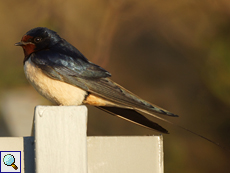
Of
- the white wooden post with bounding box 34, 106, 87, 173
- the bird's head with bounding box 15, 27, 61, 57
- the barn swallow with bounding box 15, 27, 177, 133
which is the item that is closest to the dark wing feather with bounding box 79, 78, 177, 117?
the barn swallow with bounding box 15, 27, 177, 133

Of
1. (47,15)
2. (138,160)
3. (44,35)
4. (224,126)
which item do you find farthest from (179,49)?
(138,160)

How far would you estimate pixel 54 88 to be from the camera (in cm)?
214

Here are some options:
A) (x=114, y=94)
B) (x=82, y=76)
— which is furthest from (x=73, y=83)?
(x=114, y=94)

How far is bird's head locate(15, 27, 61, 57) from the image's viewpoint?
7.40 feet

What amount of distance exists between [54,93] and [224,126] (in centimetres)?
200

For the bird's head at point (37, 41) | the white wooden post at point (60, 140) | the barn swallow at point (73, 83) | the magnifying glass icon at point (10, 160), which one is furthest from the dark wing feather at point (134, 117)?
the magnifying glass icon at point (10, 160)

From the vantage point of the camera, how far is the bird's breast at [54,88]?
2.14m

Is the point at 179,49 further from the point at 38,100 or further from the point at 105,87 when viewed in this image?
the point at 105,87

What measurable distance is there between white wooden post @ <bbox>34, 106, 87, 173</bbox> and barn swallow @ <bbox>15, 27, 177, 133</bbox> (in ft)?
1.71

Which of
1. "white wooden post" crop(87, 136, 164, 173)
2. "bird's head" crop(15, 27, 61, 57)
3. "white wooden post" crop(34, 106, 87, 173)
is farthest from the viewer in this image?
"bird's head" crop(15, 27, 61, 57)

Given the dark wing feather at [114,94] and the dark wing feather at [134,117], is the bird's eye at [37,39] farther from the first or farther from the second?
the dark wing feather at [134,117]

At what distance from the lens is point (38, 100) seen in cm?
437

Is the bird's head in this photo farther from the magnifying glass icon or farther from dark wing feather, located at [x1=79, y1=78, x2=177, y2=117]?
the magnifying glass icon

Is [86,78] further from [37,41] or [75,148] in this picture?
[75,148]
